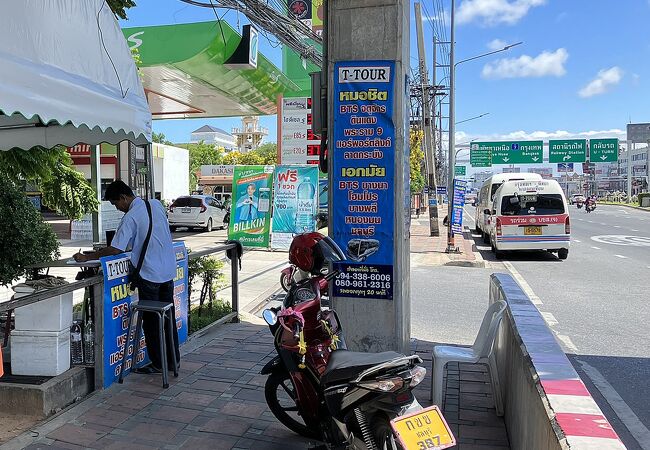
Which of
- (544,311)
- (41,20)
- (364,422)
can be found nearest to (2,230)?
(41,20)

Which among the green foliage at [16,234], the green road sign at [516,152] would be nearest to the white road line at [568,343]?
the green foliage at [16,234]

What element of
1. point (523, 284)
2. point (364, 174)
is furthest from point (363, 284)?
point (523, 284)

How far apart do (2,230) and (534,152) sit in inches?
1668

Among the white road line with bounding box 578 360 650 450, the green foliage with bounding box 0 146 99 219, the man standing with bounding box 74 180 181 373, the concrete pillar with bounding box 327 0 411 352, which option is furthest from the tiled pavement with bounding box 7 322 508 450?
the green foliage with bounding box 0 146 99 219

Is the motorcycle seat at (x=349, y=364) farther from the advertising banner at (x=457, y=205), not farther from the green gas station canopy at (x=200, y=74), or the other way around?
the advertising banner at (x=457, y=205)

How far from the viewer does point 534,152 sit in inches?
1683

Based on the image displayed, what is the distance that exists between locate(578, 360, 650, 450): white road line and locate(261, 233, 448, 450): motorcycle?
2.48 meters

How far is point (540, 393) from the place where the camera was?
95.4 inches

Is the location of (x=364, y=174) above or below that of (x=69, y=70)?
below

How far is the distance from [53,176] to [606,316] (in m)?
8.37

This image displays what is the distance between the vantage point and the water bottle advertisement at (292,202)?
15727 mm

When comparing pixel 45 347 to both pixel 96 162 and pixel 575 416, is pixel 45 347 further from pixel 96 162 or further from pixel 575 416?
pixel 96 162

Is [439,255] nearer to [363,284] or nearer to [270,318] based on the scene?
[363,284]

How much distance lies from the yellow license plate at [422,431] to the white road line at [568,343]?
4.77m
